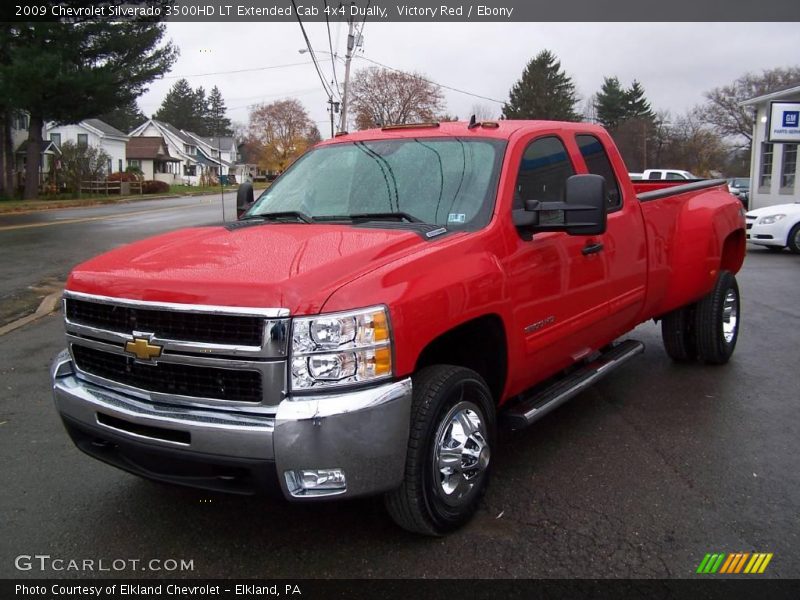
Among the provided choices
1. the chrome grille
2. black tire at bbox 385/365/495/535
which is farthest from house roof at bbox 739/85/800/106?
the chrome grille

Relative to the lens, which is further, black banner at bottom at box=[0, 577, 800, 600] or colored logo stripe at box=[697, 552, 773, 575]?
colored logo stripe at box=[697, 552, 773, 575]

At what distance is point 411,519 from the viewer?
125 inches

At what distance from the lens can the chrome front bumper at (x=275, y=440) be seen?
2.78 m

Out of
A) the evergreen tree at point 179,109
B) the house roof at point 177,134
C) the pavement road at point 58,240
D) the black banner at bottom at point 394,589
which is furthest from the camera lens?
the evergreen tree at point 179,109

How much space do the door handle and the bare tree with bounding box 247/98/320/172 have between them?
72353mm

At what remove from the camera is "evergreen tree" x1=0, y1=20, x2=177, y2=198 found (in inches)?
1112

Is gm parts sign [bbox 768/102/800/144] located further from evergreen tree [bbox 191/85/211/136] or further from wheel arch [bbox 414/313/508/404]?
evergreen tree [bbox 191/85/211/136]

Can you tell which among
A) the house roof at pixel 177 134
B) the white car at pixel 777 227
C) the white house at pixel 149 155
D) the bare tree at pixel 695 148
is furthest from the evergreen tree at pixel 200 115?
the white car at pixel 777 227

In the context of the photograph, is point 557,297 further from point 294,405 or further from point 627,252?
point 294,405

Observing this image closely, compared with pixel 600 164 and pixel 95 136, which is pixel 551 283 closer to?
pixel 600 164

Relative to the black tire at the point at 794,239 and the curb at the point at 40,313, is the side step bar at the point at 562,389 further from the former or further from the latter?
the black tire at the point at 794,239

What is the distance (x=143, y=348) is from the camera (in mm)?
3006

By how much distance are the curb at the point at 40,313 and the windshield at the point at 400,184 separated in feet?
15.9

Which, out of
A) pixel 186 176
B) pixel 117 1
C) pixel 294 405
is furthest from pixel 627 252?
pixel 186 176
